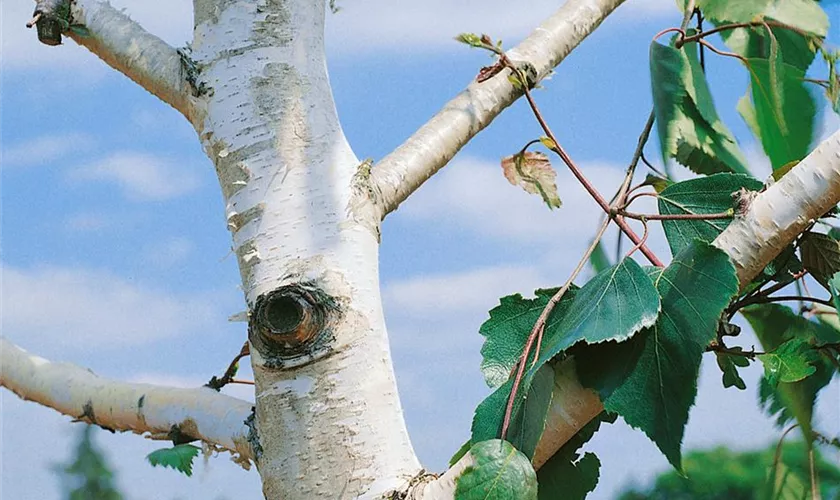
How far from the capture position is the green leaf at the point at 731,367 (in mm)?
586

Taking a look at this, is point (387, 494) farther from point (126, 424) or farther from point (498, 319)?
point (126, 424)

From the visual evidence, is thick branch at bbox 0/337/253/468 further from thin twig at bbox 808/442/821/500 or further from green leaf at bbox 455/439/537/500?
thin twig at bbox 808/442/821/500

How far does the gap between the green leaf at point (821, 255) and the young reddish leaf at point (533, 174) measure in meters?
0.23

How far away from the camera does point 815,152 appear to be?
486 mm

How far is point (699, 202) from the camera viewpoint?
58 centimetres

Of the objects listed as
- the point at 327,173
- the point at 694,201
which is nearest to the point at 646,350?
the point at 694,201

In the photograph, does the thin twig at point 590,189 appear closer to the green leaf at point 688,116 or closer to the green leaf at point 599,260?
the green leaf at point 688,116

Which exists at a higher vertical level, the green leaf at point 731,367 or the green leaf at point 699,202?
the green leaf at point 699,202

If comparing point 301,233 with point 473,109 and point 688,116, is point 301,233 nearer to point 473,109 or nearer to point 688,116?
point 473,109

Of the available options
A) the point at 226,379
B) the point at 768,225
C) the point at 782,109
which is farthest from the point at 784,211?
the point at 226,379

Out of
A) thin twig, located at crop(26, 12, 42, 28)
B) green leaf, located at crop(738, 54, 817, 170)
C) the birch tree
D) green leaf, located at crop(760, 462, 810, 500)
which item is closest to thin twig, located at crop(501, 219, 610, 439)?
the birch tree

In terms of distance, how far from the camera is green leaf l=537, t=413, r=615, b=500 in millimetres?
559

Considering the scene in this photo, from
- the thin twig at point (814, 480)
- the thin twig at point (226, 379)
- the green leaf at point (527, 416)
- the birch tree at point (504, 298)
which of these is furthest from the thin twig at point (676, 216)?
the thin twig at point (226, 379)

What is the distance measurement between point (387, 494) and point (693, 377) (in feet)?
0.61
